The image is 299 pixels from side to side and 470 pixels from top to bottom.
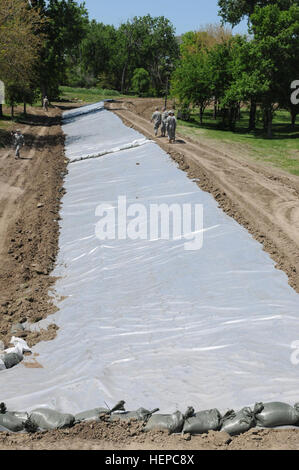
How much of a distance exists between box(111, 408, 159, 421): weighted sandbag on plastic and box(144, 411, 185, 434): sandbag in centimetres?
8

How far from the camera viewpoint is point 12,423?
5.36m

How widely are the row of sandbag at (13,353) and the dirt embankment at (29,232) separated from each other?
0.30 metres

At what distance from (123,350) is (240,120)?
41554 mm

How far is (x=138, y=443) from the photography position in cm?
512

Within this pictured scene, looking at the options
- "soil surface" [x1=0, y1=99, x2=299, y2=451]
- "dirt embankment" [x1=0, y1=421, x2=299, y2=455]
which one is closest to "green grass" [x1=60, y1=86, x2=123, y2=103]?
"soil surface" [x1=0, y1=99, x2=299, y2=451]

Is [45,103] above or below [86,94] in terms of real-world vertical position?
below

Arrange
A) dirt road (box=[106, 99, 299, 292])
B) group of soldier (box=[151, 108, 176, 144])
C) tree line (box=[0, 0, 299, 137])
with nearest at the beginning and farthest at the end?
dirt road (box=[106, 99, 299, 292]) < group of soldier (box=[151, 108, 176, 144]) < tree line (box=[0, 0, 299, 137])

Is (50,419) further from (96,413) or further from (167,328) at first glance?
(167,328)

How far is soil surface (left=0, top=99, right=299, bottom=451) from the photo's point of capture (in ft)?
16.9

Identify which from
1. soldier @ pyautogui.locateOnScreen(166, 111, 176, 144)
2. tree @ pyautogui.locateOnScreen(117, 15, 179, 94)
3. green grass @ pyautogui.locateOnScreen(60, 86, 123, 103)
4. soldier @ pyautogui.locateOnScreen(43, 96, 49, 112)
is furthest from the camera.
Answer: tree @ pyautogui.locateOnScreen(117, 15, 179, 94)

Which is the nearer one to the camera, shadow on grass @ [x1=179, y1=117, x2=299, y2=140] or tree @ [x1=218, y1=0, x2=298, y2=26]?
shadow on grass @ [x1=179, y1=117, x2=299, y2=140]

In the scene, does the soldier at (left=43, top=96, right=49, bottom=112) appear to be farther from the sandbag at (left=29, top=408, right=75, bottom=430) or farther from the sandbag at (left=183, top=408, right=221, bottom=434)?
the sandbag at (left=183, top=408, right=221, bottom=434)

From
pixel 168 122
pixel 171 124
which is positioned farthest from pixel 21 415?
pixel 168 122

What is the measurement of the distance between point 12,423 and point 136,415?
1.55m
